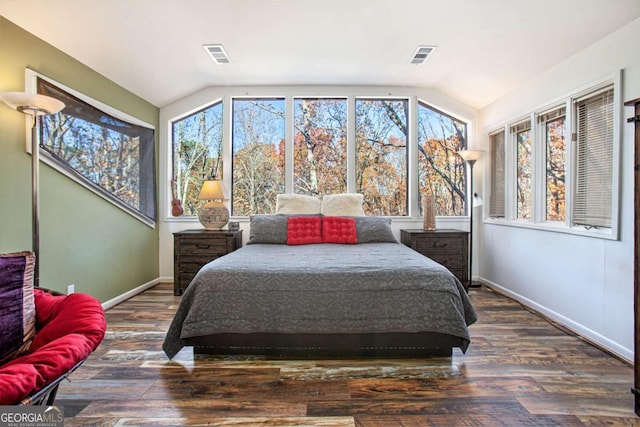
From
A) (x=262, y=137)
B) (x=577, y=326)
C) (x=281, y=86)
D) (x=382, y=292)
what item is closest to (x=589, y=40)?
(x=577, y=326)

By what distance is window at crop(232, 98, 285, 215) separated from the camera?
14.1 ft

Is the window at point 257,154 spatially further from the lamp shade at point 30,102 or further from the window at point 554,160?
the window at point 554,160

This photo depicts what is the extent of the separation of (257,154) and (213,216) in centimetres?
103

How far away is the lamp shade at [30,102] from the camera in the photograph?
1.98m

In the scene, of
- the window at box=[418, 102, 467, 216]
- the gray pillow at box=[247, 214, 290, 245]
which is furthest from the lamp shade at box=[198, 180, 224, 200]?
the window at box=[418, 102, 467, 216]

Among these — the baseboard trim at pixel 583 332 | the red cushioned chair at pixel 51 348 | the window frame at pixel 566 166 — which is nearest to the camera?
the red cushioned chair at pixel 51 348

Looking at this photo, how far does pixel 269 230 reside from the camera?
139 inches

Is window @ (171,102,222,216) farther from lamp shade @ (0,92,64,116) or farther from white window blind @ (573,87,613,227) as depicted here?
white window blind @ (573,87,613,227)

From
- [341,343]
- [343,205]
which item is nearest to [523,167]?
[343,205]

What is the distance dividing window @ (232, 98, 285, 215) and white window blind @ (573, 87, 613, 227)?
124 inches

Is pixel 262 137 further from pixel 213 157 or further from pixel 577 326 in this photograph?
pixel 577 326

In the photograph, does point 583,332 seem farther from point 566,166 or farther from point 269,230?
point 269,230

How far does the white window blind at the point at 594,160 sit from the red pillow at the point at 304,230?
2381 millimetres

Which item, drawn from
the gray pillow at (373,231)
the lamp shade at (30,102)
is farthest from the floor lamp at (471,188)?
the lamp shade at (30,102)
